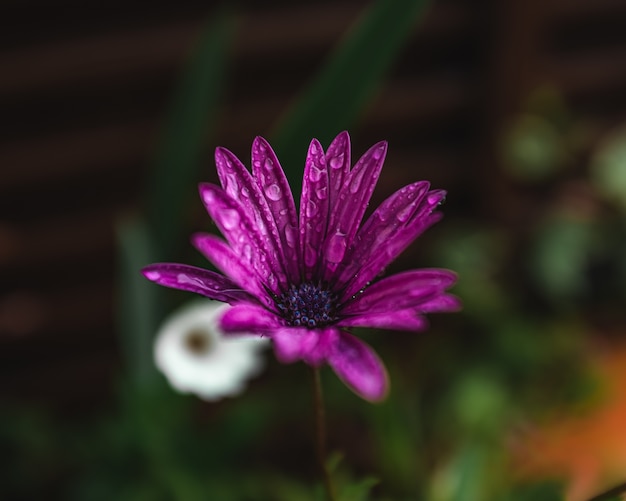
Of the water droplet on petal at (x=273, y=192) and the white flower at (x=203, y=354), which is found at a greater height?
the water droplet on petal at (x=273, y=192)

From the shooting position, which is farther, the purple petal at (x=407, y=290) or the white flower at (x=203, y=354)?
the white flower at (x=203, y=354)

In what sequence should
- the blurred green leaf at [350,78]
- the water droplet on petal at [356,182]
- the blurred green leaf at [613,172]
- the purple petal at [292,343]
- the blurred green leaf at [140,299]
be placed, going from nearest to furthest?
the purple petal at [292,343], the water droplet on petal at [356,182], the blurred green leaf at [350,78], the blurred green leaf at [140,299], the blurred green leaf at [613,172]

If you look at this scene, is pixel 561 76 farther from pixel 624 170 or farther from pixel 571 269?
pixel 571 269

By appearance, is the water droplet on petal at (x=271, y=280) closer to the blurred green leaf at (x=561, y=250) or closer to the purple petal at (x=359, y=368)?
the purple petal at (x=359, y=368)

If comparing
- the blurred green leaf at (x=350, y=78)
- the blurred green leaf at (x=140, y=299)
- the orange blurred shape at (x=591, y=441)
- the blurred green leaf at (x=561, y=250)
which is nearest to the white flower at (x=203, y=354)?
the blurred green leaf at (x=140, y=299)

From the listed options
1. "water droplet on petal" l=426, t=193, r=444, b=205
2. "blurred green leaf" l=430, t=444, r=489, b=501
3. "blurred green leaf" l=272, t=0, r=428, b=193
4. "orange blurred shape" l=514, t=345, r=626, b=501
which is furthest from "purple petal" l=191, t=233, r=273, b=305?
"orange blurred shape" l=514, t=345, r=626, b=501

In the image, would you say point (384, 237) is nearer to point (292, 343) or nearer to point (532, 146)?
point (292, 343)

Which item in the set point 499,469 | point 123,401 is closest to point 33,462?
point 123,401

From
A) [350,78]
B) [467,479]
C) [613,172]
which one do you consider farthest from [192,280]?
[613,172]
